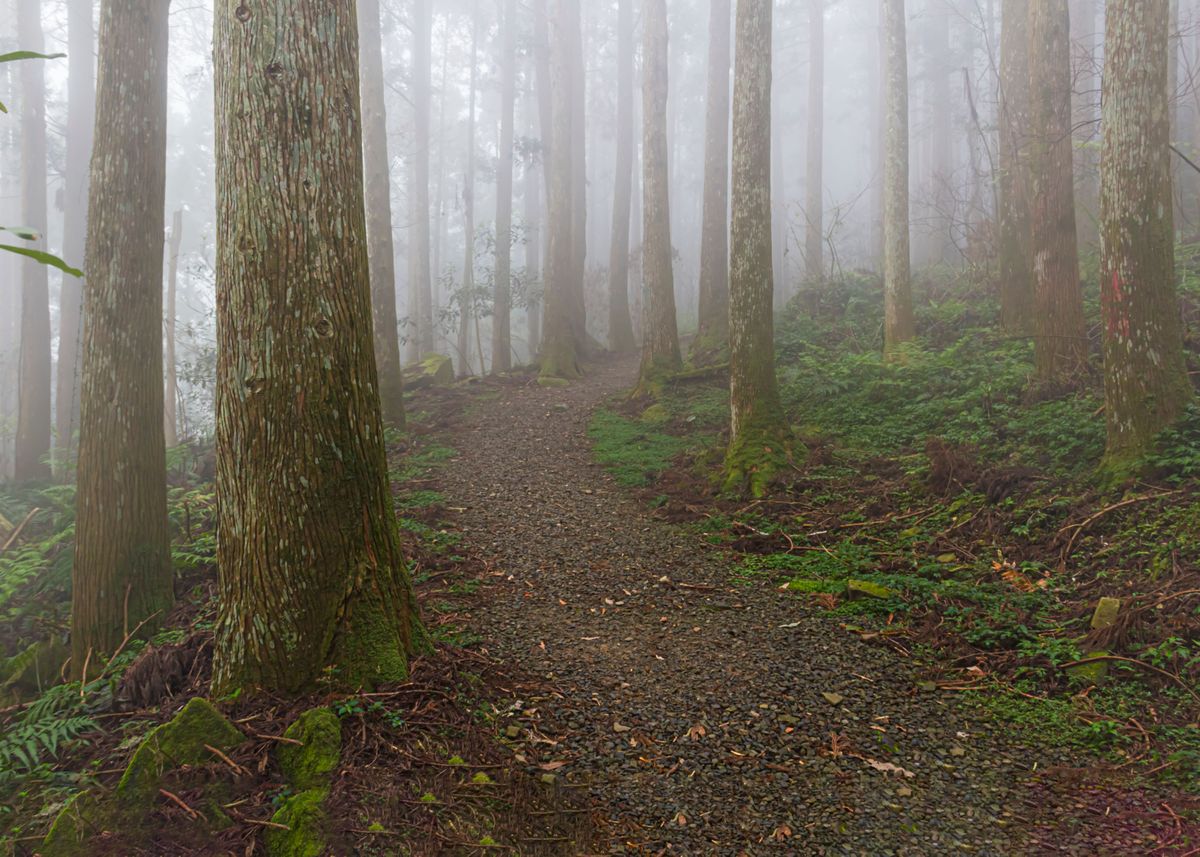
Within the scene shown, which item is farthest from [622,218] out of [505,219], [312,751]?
[312,751]

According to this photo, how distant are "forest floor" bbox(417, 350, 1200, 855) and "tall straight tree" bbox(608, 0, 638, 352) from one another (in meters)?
13.1

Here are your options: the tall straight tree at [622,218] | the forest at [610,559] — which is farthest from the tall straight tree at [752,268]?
the tall straight tree at [622,218]

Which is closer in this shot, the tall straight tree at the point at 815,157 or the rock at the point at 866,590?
the rock at the point at 866,590

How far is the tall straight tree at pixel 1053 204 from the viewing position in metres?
8.48

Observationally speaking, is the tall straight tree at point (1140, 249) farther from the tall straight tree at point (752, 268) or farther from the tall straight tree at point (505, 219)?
the tall straight tree at point (505, 219)

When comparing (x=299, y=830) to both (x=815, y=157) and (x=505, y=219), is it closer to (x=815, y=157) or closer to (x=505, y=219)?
(x=505, y=219)

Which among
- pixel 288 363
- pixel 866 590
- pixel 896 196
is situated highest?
pixel 896 196

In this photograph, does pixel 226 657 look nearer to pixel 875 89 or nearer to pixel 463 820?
pixel 463 820

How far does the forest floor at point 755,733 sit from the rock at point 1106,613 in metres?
1.09

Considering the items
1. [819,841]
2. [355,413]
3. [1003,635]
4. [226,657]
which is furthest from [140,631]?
[1003,635]

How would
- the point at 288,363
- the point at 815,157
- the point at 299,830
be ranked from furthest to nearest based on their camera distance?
the point at 815,157 < the point at 288,363 < the point at 299,830

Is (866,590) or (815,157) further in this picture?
(815,157)

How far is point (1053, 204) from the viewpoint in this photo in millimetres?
8930

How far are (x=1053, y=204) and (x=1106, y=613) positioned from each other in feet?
21.3
